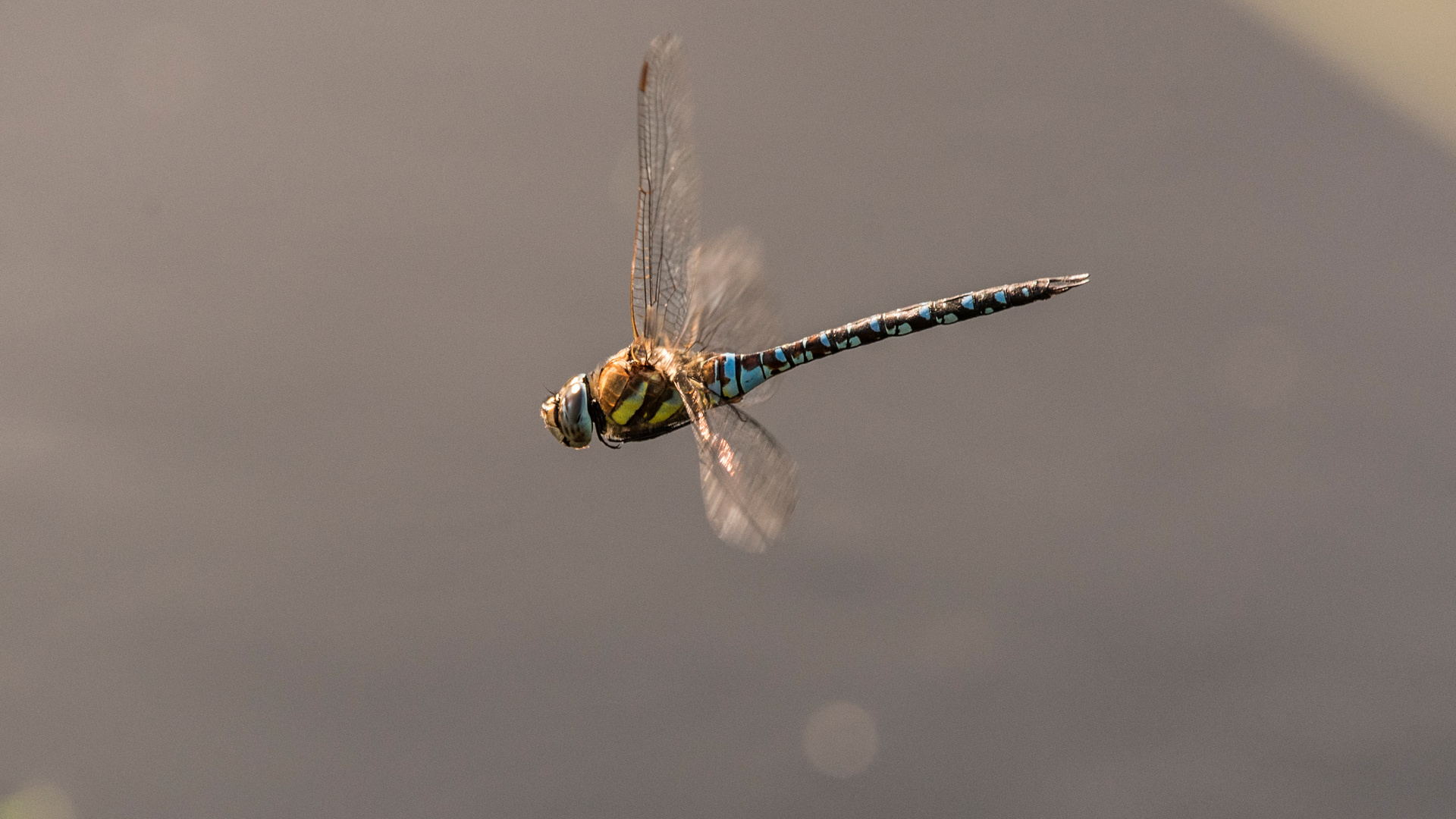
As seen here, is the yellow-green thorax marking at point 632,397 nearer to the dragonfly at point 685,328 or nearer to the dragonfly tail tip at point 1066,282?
the dragonfly at point 685,328

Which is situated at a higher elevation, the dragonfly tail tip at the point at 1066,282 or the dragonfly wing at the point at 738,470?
the dragonfly tail tip at the point at 1066,282

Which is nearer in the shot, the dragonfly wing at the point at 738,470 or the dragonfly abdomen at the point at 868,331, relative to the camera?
the dragonfly wing at the point at 738,470

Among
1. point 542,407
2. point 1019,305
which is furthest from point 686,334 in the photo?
point 1019,305

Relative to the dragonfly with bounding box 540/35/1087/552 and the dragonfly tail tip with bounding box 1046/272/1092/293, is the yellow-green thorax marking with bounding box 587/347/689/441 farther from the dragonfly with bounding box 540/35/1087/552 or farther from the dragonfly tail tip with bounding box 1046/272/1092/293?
the dragonfly tail tip with bounding box 1046/272/1092/293

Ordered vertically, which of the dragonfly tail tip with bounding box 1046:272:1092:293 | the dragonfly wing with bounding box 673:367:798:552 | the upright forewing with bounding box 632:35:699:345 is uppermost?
the upright forewing with bounding box 632:35:699:345

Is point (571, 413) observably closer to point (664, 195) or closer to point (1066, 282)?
point (664, 195)

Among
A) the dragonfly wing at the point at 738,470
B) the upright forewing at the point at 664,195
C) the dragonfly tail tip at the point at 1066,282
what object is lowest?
the dragonfly wing at the point at 738,470

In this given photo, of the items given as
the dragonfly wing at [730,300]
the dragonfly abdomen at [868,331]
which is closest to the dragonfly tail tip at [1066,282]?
the dragonfly abdomen at [868,331]

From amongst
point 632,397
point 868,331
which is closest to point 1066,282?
point 868,331

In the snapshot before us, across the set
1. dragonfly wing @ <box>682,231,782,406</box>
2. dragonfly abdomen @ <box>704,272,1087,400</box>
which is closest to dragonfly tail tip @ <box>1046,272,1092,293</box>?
dragonfly abdomen @ <box>704,272,1087,400</box>
